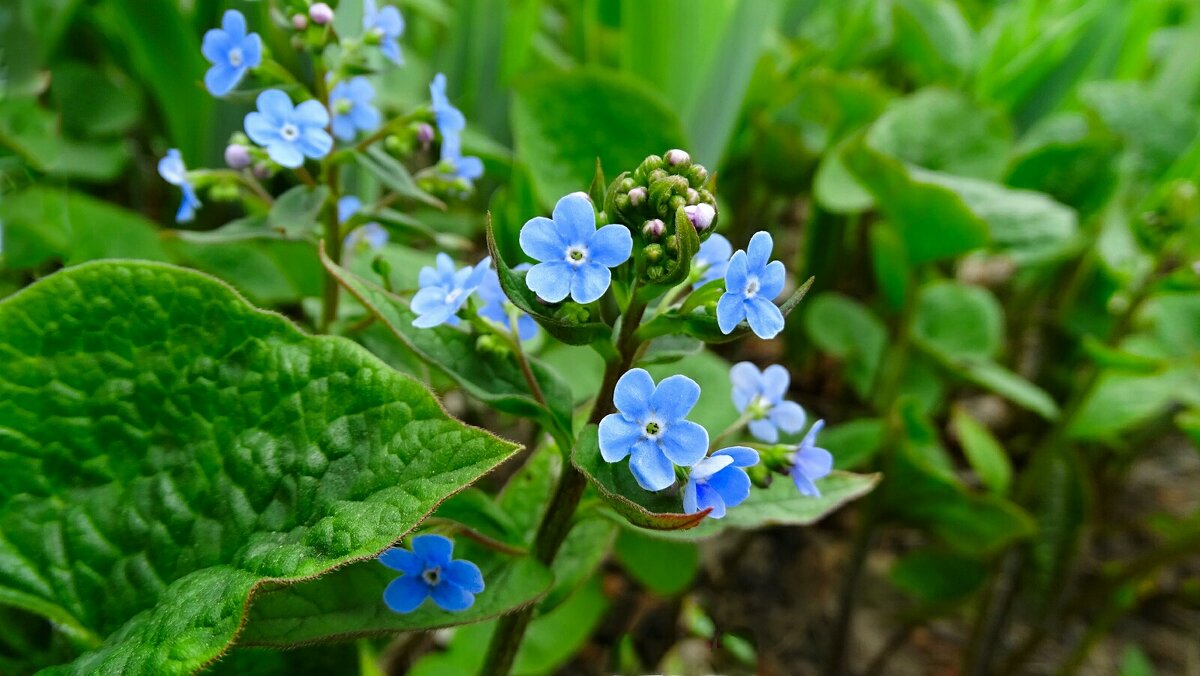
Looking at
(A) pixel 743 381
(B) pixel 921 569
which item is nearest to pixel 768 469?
(A) pixel 743 381

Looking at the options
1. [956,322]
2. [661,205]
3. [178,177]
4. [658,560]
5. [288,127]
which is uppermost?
[661,205]

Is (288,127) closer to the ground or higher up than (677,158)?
closer to the ground

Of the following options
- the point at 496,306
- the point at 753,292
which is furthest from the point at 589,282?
the point at 496,306

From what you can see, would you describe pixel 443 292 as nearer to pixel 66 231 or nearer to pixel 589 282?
pixel 589 282

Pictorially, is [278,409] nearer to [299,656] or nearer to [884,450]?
[299,656]

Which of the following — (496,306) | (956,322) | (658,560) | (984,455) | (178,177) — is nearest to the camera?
(496,306)

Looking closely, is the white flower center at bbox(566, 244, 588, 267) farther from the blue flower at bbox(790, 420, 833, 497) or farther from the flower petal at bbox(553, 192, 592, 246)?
the blue flower at bbox(790, 420, 833, 497)
